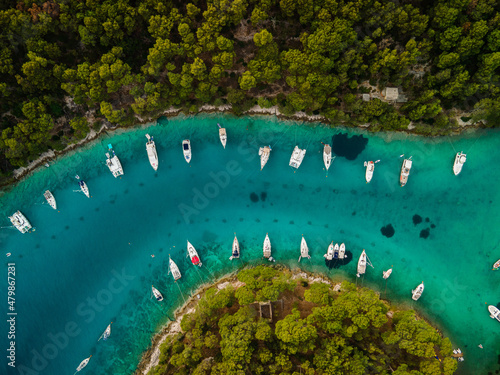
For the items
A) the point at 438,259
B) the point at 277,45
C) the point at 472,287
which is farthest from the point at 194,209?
the point at 472,287

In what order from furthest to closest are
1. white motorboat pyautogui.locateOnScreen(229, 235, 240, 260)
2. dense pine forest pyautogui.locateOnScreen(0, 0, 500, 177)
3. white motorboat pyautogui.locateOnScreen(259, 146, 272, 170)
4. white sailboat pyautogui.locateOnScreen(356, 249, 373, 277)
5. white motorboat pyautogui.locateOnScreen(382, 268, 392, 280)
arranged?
white motorboat pyautogui.locateOnScreen(259, 146, 272, 170)
white motorboat pyautogui.locateOnScreen(229, 235, 240, 260)
white sailboat pyautogui.locateOnScreen(356, 249, 373, 277)
white motorboat pyautogui.locateOnScreen(382, 268, 392, 280)
dense pine forest pyautogui.locateOnScreen(0, 0, 500, 177)

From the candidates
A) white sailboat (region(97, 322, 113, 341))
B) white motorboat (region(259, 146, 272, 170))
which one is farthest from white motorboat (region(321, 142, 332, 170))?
white sailboat (region(97, 322, 113, 341))

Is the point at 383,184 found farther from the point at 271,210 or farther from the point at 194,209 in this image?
the point at 194,209

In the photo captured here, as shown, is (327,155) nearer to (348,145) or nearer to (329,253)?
(348,145)

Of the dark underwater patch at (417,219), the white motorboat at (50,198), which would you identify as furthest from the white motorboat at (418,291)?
the white motorboat at (50,198)

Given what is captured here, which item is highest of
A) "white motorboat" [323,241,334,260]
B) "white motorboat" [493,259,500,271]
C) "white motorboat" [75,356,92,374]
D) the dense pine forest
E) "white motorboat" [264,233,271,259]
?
the dense pine forest

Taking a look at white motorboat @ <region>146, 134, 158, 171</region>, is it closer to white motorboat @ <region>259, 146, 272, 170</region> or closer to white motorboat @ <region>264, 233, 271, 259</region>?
white motorboat @ <region>259, 146, 272, 170</region>

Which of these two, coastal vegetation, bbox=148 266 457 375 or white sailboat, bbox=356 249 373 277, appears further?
white sailboat, bbox=356 249 373 277
